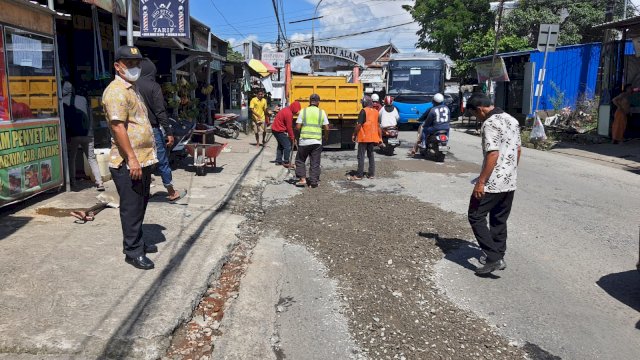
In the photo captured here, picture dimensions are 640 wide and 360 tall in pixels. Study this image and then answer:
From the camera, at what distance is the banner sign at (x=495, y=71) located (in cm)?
2278

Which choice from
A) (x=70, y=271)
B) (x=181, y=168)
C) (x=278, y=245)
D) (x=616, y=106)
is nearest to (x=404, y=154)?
(x=181, y=168)

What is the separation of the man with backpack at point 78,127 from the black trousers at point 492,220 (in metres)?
5.71

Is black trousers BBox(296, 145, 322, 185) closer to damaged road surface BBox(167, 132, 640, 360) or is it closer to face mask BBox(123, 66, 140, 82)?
damaged road surface BBox(167, 132, 640, 360)

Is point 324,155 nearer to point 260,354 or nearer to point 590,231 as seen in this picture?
point 590,231

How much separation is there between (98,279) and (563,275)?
4.36 meters

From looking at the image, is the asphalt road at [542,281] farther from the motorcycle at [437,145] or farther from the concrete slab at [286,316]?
the motorcycle at [437,145]

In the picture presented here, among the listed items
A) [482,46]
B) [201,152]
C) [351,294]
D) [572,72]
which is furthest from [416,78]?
[351,294]

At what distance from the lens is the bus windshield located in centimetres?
2288

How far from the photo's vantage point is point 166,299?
4.18 metres

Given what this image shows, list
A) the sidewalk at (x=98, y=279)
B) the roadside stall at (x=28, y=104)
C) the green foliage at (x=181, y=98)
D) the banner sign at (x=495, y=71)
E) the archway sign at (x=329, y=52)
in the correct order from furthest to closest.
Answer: the banner sign at (x=495, y=71) < the archway sign at (x=329, y=52) < the green foliage at (x=181, y=98) < the roadside stall at (x=28, y=104) < the sidewalk at (x=98, y=279)

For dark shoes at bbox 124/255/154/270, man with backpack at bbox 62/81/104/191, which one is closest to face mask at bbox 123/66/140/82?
dark shoes at bbox 124/255/154/270

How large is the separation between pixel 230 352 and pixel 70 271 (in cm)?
187

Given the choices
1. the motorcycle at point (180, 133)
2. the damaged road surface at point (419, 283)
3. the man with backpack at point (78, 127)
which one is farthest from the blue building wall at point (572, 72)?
the man with backpack at point (78, 127)

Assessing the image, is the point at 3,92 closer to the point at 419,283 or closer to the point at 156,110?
the point at 156,110
